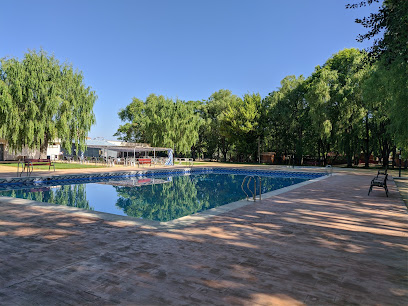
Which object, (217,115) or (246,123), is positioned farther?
(217,115)

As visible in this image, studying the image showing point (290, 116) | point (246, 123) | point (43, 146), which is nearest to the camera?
point (43, 146)

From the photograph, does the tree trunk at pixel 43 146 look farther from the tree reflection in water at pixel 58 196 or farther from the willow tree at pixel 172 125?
the tree reflection in water at pixel 58 196

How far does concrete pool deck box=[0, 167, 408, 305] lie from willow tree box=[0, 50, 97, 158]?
61.6ft

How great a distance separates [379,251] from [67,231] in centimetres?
514

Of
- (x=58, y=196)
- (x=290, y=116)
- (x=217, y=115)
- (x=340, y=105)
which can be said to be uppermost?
(x=217, y=115)

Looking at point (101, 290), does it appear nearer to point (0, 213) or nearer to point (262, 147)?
point (0, 213)

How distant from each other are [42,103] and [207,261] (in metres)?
24.0

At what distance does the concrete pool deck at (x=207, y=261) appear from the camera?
2621mm

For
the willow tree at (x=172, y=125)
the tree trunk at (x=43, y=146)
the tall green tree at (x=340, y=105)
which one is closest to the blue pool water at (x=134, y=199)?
the tree trunk at (x=43, y=146)

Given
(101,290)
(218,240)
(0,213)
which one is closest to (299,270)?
(218,240)

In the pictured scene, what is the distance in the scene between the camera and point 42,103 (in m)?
22.3

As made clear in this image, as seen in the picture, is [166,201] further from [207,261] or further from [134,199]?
[207,261]

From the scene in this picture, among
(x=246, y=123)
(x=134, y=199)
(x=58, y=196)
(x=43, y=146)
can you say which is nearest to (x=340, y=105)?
(x=246, y=123)

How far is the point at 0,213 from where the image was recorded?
6094mm
